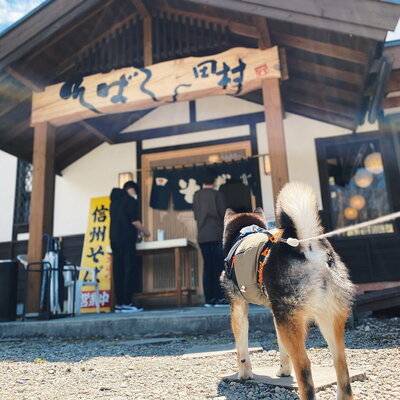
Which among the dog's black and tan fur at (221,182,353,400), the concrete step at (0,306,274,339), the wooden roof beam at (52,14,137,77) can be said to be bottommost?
the concrete step at (0,306,274,339)

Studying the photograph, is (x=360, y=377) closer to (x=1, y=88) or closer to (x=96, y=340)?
(x=96, y=340)

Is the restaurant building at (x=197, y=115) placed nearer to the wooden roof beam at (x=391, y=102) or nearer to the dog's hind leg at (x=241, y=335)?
the wooden roof beam at (x=391, y=102)

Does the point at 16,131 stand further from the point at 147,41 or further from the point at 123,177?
the point at 147,41

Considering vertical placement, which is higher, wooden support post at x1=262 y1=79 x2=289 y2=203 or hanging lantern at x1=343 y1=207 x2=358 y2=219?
wooden support post at x1=262 y1=79 x2=289 y2=203

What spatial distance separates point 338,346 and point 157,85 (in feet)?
17.2

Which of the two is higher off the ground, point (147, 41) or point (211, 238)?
point (147, 41)

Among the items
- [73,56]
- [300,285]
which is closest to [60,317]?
[73,56]

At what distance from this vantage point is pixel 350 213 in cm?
805

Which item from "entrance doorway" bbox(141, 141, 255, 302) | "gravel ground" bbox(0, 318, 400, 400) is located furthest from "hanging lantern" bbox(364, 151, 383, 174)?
"gravel ground" bbox(0, 318, 400, 400)

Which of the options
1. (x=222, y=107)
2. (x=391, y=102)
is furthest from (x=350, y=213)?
(x=222, y=107)

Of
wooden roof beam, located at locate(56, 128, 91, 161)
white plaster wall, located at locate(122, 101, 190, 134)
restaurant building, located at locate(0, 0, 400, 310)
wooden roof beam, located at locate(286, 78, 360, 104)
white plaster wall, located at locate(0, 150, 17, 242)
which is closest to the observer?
restaurant building, located at locate(0, 0, 400, 310)

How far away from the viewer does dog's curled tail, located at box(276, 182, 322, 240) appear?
78.1 inches

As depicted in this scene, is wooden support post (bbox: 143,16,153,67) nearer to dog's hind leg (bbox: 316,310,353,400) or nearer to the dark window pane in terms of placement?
the dark window pane

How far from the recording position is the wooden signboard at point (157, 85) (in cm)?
585
